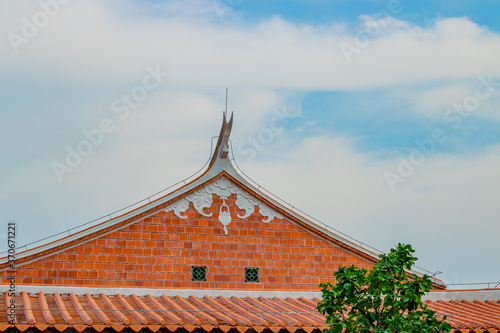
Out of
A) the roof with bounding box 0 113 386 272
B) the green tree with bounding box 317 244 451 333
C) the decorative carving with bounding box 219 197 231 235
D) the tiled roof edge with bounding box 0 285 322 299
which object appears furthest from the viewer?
A: the decorative carving with bounding box 219 197 231 235

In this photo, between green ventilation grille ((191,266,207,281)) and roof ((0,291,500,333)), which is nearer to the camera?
roof ((0,291,500,333))

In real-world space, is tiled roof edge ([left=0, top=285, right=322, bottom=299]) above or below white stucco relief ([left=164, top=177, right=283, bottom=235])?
below

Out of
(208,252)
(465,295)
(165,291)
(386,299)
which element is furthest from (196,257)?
(386,299)

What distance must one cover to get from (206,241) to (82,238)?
2488mm

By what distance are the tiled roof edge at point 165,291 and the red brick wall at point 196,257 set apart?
2.35ft

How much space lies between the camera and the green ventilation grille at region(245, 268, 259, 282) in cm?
1444

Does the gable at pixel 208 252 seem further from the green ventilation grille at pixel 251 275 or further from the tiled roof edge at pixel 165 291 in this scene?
the tiled roof edge at pixel 165 291

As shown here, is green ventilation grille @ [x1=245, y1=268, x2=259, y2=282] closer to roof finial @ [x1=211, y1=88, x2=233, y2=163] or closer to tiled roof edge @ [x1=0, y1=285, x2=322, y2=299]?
tiled roof edge @ [x1=0, y1=285, x2=322, y2=299]

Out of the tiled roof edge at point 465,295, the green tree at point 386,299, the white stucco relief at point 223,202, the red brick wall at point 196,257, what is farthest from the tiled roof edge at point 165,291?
the green tree at point 386,299

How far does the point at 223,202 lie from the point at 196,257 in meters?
1.31


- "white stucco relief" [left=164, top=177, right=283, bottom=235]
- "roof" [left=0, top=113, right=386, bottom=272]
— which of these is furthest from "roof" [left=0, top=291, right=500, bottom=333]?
"white stucco relief" [left=164, top=177, right=283, bottom=235]

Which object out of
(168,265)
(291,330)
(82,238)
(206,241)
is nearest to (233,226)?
(206,241)

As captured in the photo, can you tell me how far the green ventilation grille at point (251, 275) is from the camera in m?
14.4

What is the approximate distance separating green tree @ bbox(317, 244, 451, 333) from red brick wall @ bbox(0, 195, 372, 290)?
18.8 ft
